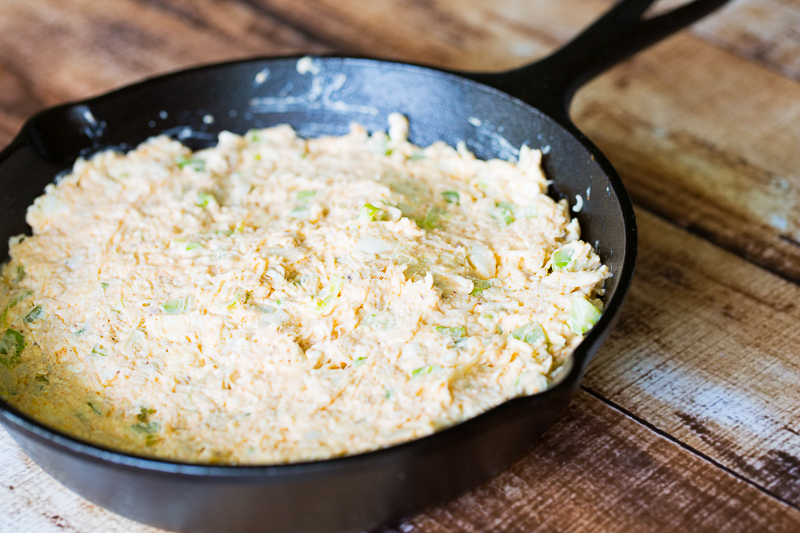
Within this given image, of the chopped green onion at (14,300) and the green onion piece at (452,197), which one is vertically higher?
the chopped green onion at (14,300)

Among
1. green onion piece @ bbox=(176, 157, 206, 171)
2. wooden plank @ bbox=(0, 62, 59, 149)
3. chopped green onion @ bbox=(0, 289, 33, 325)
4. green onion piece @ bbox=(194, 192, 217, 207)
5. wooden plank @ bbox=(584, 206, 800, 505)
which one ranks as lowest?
wooden plank @ bbox=(584, 206, 800, 505)

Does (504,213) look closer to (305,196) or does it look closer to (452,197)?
(452,197)

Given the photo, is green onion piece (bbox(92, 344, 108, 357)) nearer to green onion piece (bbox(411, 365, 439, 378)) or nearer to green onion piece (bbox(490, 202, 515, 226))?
green onion piece (bbox(411, 365, 439, 378))

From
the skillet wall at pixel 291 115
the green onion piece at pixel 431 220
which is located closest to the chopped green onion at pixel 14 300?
the skillet wall at pixel 291 115

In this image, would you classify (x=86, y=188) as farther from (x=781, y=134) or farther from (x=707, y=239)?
(x=781, y=134)

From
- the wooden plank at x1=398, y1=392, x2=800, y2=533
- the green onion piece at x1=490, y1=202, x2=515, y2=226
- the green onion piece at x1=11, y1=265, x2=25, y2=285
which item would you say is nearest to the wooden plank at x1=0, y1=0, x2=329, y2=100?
the green onion piece at x1=11, y1=265, x2=25, y2=285

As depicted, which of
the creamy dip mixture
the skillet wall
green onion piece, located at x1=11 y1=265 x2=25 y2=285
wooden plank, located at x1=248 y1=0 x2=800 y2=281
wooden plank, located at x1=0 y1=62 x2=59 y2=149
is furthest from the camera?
wooden plank, located at x1=0 y1=62 x2=59 y2=149

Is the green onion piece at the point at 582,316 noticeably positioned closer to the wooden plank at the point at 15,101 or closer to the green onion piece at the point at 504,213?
the green onion piece at the point at 504,213

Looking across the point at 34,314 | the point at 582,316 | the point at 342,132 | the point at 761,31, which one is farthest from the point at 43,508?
the point at 761,31
